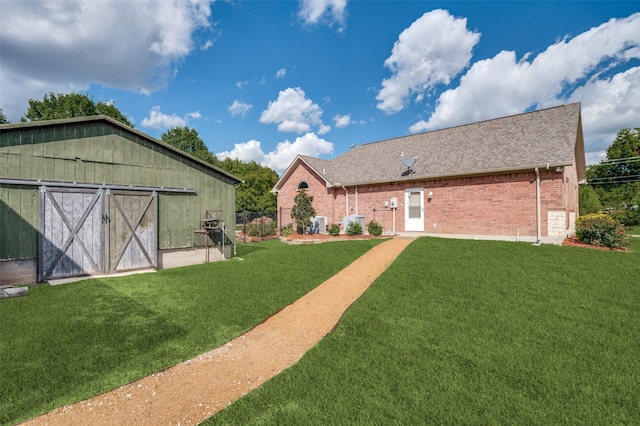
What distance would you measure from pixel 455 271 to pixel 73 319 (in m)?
8.87

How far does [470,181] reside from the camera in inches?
557

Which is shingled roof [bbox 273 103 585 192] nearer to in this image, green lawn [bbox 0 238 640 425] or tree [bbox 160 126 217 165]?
green lawn [bbox 0 238 640 425]

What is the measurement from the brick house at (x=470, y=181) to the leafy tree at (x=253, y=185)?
2747 cm

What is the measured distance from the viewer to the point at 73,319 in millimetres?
5355

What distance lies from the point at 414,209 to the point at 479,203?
3.28 m

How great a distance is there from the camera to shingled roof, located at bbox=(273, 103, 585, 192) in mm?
13008

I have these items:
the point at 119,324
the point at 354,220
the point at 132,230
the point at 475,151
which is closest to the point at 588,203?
the point at 475,151

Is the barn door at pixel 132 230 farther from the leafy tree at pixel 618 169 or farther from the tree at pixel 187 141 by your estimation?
the leafy tree at pixel 618 169

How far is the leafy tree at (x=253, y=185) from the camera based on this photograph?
47.0m

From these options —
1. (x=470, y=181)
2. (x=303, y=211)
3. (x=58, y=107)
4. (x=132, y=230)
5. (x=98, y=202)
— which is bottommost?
(x=132, y=230)

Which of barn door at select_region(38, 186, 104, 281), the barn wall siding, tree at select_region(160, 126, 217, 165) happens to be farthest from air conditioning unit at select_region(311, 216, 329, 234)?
tree at select_region(160, 126, 217, 165)

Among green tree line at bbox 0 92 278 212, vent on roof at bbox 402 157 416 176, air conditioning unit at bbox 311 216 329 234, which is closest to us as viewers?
vent on roof at bbox 402 157 416 176

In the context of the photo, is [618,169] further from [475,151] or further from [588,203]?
[475,151]

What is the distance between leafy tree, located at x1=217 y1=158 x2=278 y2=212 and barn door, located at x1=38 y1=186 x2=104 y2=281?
120 feet
